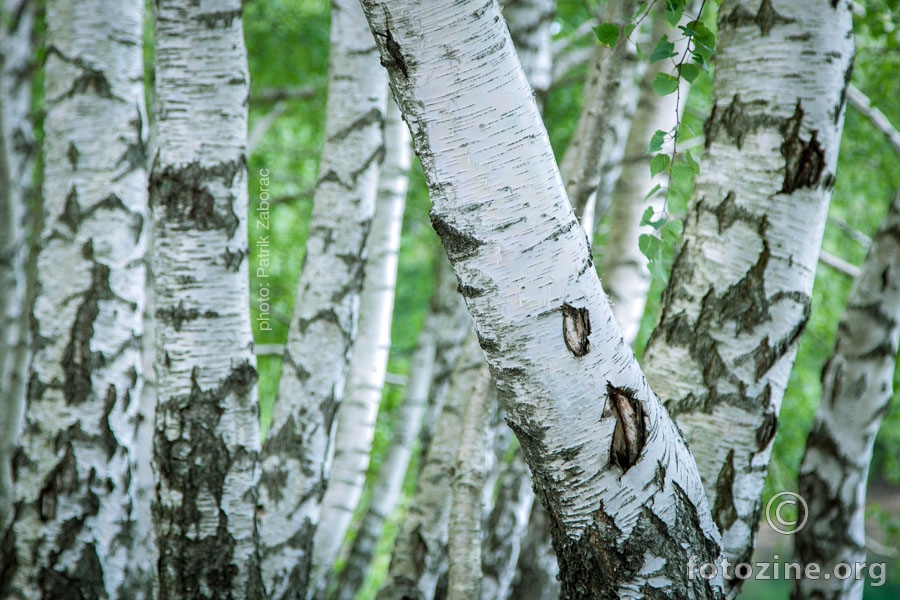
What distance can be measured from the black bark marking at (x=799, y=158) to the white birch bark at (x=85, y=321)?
2340 millimetres

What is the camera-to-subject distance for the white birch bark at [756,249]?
176 cm

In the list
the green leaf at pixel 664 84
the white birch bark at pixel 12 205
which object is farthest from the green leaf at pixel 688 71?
the white birch bark at pixel 12 205

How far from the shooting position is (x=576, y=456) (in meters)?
1.30

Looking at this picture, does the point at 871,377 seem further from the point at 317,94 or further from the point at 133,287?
the point at 317,94

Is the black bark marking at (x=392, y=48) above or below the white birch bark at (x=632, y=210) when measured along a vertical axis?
below

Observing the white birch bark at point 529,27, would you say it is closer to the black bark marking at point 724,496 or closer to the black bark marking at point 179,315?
the black bark marking at point 179,315

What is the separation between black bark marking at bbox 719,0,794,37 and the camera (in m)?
1.79

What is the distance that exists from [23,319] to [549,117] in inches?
191

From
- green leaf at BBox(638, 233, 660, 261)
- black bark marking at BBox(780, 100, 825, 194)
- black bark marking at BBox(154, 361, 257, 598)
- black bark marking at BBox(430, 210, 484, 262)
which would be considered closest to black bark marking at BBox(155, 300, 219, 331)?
black bark marking at BBox(154, 361, 257, 598)

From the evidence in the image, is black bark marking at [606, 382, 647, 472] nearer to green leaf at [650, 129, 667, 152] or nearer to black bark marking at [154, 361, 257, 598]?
green leaf at [650, 129, 667, 152]

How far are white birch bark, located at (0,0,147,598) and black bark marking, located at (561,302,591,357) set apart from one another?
208 centimetres

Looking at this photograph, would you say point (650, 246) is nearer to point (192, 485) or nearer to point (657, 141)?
point (657, 141)

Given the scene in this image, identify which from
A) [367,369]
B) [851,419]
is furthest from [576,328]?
[367,369]

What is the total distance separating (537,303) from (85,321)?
6.87ft
